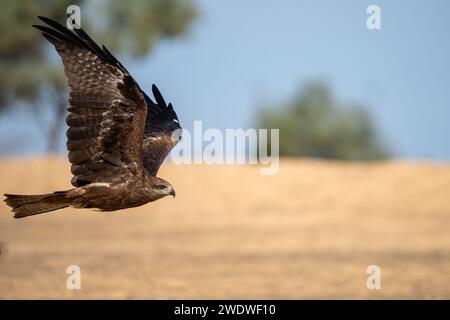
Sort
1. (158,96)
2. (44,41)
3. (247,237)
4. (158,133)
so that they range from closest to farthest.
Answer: (158,133) < (158,96) < (247,237) < (44,41)

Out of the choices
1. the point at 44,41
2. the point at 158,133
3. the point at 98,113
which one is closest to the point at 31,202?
the point at 98,113

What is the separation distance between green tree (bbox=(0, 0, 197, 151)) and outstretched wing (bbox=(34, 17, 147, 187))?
1301 inches

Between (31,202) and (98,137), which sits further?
(98,137)

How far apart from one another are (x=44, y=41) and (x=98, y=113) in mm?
37594

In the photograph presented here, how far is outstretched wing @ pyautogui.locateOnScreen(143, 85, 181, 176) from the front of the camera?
435 inches

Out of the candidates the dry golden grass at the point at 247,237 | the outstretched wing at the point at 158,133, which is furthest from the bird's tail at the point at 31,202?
the dry golden grass at the point at 247,237

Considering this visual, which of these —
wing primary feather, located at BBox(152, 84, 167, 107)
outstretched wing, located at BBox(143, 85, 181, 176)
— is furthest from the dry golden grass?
wing primary feather, located at BBox(152, 84, 167, 107)

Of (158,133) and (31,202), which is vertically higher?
(158,133)

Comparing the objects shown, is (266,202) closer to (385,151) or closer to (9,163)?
(9,163)

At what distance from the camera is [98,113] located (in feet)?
32.8

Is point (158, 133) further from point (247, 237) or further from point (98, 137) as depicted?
point (247, 237)

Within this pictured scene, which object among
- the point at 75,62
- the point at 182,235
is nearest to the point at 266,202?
the point at 182,235

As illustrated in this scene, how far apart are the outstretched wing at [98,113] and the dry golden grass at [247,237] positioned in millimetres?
4118

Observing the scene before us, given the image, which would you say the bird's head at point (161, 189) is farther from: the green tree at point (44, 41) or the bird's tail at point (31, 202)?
the green tree at point (44, 41)
